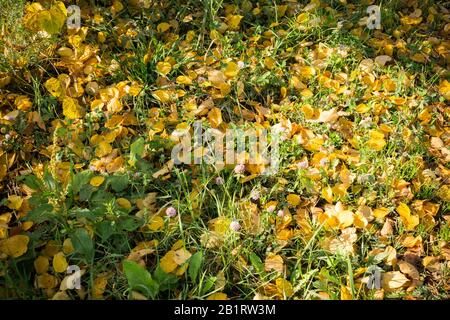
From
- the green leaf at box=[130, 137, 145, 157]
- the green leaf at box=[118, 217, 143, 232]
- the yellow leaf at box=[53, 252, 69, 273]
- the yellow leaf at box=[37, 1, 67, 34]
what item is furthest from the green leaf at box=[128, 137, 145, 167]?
the yellow leaf at box=[37, 1, 67, 34]

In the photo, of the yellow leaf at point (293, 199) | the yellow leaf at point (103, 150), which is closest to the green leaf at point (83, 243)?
the yellow leaf at point (103, 150)

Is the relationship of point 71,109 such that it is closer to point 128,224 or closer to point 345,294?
point 128,224

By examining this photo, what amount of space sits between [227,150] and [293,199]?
0.38m

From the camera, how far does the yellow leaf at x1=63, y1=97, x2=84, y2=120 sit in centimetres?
214

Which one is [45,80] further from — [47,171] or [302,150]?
[302,150]

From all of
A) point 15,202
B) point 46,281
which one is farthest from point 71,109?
point 46,281

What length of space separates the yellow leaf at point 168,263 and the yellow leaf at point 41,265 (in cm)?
42

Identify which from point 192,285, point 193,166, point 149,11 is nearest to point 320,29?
point 149,11

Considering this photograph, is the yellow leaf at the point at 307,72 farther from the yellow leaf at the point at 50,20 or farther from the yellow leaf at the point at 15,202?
the yellow leaf at the point at 15,202

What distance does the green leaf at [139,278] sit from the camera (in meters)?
1.53

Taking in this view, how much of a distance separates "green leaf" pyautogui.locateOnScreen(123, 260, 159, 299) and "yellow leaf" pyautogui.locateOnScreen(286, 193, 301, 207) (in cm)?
69

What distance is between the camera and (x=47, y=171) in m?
1.72

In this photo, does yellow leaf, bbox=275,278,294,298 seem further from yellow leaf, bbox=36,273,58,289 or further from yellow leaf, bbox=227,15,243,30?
yellow leaf, bbox=227,15,243,30

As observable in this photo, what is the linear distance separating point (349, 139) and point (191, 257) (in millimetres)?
1011
